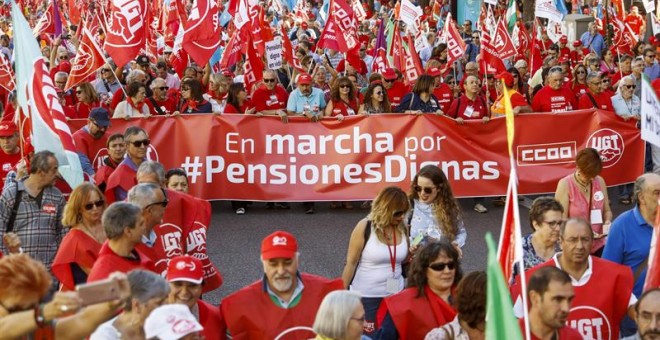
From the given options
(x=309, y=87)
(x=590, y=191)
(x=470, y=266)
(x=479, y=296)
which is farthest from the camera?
(x=309, y=87)

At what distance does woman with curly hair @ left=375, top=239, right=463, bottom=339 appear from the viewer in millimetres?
6184

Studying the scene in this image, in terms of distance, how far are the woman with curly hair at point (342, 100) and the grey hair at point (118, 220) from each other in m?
7.77

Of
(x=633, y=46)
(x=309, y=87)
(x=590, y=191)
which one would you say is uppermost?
(x=633, y=46)

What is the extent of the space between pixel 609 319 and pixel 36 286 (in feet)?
10.2

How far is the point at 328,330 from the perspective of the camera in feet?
17.6

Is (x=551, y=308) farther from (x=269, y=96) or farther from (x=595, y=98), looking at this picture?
(x=269, y=96)

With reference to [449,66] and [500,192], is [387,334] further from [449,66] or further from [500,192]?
[449,66]

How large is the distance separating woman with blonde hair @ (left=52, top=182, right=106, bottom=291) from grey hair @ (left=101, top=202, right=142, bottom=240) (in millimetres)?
567

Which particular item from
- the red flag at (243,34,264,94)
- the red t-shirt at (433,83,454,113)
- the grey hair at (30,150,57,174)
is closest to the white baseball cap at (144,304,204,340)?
the grey hair at (30,150,57,174)

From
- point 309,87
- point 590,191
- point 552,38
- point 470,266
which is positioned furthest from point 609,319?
point 552,38

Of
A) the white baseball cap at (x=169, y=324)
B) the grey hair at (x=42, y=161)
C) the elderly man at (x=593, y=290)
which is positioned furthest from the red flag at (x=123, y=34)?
the white baseball cap at (x=169, y=324)

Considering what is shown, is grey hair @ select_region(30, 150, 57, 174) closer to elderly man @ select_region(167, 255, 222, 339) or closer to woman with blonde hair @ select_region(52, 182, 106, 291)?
woman with blonde hair @ select_region(52, 182, 106, 291)

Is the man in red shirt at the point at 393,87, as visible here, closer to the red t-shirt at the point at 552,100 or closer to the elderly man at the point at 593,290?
the red t-shirt at the point at 552,100

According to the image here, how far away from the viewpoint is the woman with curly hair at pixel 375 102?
13883mm
